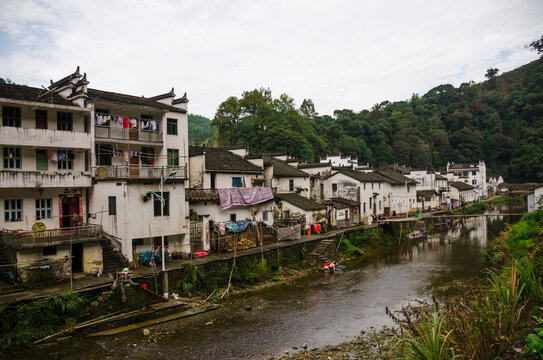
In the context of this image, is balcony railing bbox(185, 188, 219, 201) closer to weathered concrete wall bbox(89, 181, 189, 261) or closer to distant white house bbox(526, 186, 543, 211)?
weathered concrete wall bbox(89, 181, 189, 261)

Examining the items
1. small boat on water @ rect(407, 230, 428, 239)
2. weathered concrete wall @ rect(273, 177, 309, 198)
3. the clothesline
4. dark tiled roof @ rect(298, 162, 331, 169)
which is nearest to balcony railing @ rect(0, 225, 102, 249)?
the clothesline

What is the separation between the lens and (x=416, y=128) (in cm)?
10938

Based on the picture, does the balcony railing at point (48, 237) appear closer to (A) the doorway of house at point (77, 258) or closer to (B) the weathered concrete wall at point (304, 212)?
(A) the doorway of house at point (77, 258)

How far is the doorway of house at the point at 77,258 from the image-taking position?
22.2 m

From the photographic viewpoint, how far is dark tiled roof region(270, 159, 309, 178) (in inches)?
1576

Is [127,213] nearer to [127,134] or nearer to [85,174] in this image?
[85,174]

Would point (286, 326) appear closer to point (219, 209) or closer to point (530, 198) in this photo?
point (219, 209)

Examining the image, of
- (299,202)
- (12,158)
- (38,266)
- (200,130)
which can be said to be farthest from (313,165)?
(200,130)

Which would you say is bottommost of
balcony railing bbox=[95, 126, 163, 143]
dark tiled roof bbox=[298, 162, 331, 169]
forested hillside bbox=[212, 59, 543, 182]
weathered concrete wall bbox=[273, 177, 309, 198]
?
weathered concrete wall bbox=[273, 177, 309, 198]

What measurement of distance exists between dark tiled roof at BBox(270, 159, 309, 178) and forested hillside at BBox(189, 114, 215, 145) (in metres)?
44.5

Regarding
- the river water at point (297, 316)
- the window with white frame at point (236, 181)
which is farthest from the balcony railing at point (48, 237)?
the window with white frame at point (236, 181)

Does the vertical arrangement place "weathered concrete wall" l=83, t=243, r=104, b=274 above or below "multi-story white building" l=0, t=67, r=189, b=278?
below

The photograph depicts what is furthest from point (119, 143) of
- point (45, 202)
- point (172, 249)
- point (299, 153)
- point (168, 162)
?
point (299, 153)

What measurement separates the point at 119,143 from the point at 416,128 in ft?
330
